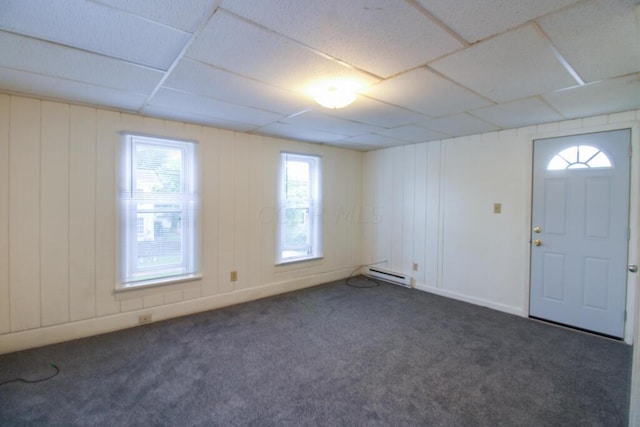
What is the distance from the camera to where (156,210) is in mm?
3254

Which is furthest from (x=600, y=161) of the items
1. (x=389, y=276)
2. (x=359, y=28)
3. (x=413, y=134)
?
(x=359, y=28)

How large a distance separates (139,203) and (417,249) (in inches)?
148

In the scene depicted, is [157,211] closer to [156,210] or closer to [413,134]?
[156,210]

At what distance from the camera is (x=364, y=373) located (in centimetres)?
232

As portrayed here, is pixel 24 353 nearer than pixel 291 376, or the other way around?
pixel 291 376

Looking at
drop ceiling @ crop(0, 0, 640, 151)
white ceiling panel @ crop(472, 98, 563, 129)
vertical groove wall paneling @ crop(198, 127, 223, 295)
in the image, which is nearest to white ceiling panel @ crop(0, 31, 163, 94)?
drop ceiling @ crop(0, 0, 640, 151)

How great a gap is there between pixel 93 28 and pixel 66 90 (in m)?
1.25

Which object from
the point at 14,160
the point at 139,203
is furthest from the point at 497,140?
the point at 14,160

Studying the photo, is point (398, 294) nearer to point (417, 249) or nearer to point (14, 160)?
point (417, 249)

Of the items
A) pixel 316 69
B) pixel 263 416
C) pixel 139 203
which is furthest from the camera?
pixel 139 203

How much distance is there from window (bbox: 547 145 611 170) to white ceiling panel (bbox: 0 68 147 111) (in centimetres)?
422

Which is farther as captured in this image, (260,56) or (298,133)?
(298,133)

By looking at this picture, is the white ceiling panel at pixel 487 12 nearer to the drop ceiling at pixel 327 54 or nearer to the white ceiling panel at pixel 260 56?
the drop ceiling at pixel 327 54

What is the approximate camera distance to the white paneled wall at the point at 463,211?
3.50 meters
